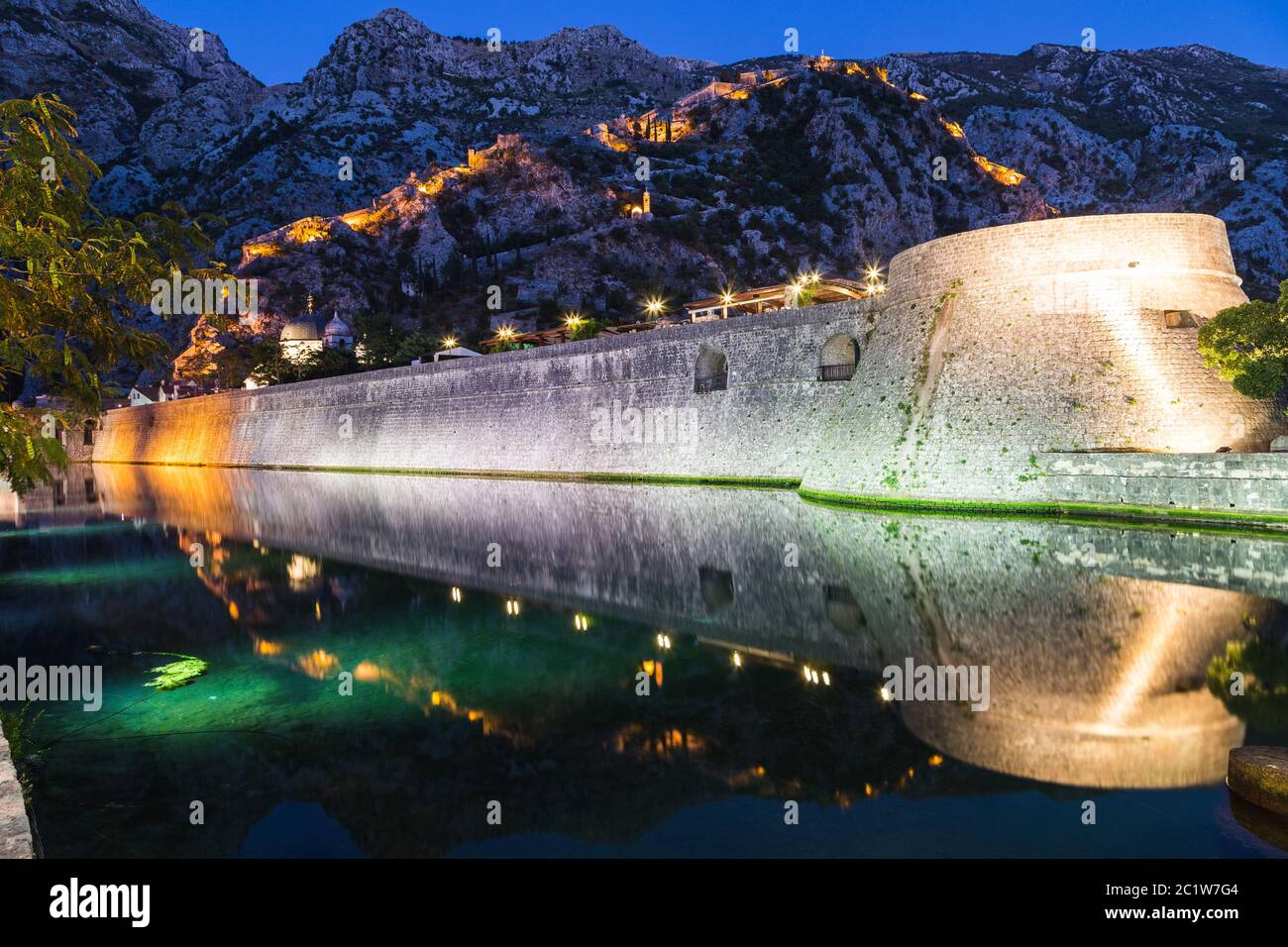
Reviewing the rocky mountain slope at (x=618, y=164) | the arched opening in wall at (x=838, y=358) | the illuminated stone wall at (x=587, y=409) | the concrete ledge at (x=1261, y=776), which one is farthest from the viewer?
the rocky mountain slope at (x=618, y=164)

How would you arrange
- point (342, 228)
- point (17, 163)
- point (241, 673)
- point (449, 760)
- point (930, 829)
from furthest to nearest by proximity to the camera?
1. point (342, 228)
2. point (241, 673)
3. point (17, 163)
4. point (449, 760)
5. point (930, 829)

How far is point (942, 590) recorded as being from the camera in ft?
34.0

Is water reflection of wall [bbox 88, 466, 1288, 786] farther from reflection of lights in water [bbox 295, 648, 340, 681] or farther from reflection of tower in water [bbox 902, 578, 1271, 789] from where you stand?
reflection of lights in water [bbox 295, 648, 340, 681]

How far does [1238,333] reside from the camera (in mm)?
17766

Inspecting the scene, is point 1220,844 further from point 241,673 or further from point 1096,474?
point 1096,474

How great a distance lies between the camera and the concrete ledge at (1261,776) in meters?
4.51

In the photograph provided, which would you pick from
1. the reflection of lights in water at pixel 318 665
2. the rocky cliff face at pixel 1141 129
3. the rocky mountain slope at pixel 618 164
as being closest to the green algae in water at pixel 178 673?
the reflection of lights in water at pixel 318 665

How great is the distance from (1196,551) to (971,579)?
16.4 feet

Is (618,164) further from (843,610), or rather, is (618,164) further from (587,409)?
(843,610)

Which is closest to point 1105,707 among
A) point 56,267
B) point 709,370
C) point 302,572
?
point 56,267

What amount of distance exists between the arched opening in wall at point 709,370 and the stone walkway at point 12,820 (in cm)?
2573

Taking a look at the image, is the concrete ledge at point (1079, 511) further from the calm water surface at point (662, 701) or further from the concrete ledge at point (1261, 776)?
the concrete ledge at point (1261, 776)

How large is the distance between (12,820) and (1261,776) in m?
7.06
